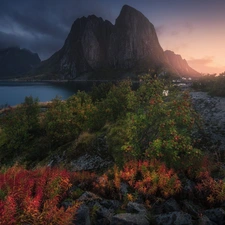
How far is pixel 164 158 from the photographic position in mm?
9883

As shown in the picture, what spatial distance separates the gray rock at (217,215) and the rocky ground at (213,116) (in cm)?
646

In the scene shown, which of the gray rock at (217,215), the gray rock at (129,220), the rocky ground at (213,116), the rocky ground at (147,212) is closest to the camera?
the gray rock at (129,220)

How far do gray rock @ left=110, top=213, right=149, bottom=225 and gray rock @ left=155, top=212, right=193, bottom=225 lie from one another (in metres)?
0.48

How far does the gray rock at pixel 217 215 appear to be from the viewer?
22.0 ft

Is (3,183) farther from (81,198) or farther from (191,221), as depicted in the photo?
(191,221)

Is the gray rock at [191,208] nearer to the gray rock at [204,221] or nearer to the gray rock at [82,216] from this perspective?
the gray rock at [204,221]

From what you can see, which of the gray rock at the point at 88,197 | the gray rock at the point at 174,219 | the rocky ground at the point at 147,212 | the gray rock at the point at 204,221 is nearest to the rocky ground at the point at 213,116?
the rocky ground at the point at 147,212

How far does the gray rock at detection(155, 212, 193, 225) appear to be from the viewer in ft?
20.7

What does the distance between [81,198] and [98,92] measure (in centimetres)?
3920

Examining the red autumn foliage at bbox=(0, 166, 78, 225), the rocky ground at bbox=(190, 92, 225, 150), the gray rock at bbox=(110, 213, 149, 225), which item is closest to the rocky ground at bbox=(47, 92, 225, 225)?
the gray rock at bbox=(110, 213, 149, 225)

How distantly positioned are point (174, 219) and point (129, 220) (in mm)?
1440

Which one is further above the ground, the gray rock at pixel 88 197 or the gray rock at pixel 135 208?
the gray rock at pixel 135 208

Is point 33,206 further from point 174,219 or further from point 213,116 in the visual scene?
point 213,116

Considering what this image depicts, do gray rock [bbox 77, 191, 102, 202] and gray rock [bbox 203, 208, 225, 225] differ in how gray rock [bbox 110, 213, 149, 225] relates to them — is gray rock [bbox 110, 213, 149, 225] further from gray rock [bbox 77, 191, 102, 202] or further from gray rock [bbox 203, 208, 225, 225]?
gray rock [bbox 203, 208, 225, 225]
